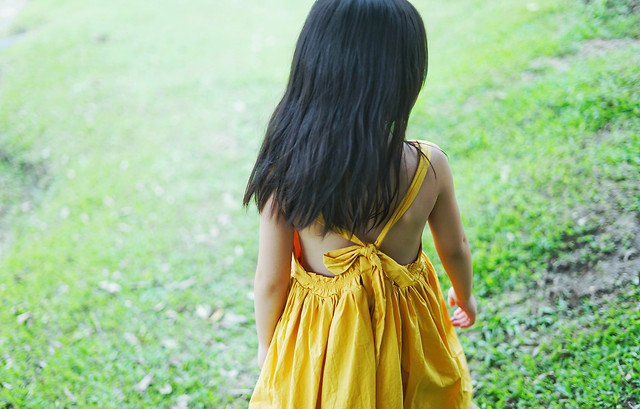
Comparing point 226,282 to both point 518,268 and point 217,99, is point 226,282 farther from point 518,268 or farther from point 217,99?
point 217,99

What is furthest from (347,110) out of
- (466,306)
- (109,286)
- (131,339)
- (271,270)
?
(109,286)

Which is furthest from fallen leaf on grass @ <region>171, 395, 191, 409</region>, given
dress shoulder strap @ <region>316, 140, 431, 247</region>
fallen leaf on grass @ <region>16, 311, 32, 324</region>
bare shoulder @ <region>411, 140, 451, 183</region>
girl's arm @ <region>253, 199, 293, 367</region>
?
bare shoulder @ <region>411, 140, 451, 183</region>

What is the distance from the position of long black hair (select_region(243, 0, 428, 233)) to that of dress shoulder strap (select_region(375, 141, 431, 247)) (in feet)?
0.17

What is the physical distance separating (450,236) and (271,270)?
1.87 ft

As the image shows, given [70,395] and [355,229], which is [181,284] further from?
[355,229]

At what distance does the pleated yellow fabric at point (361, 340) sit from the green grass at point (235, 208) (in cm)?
90

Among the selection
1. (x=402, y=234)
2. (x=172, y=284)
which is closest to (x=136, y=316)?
(x=172, y=284)

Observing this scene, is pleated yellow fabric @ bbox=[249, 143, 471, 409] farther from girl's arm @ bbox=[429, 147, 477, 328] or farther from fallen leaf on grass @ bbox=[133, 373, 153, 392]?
fallen leaf on grass @ bbox=[133, 373, 153, 392]

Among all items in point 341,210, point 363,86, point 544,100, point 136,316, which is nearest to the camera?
point 363,86

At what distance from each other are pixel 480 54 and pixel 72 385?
4596 millimetres

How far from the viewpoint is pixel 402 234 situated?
1481 millimetres

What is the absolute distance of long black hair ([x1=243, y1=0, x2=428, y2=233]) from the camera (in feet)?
4.02

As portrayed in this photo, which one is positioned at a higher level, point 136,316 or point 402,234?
point 402,234

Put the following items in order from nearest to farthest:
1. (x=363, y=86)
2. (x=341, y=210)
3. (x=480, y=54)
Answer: (x=363, y=86) < (x=341, y=210) < (x=480, y=54)
